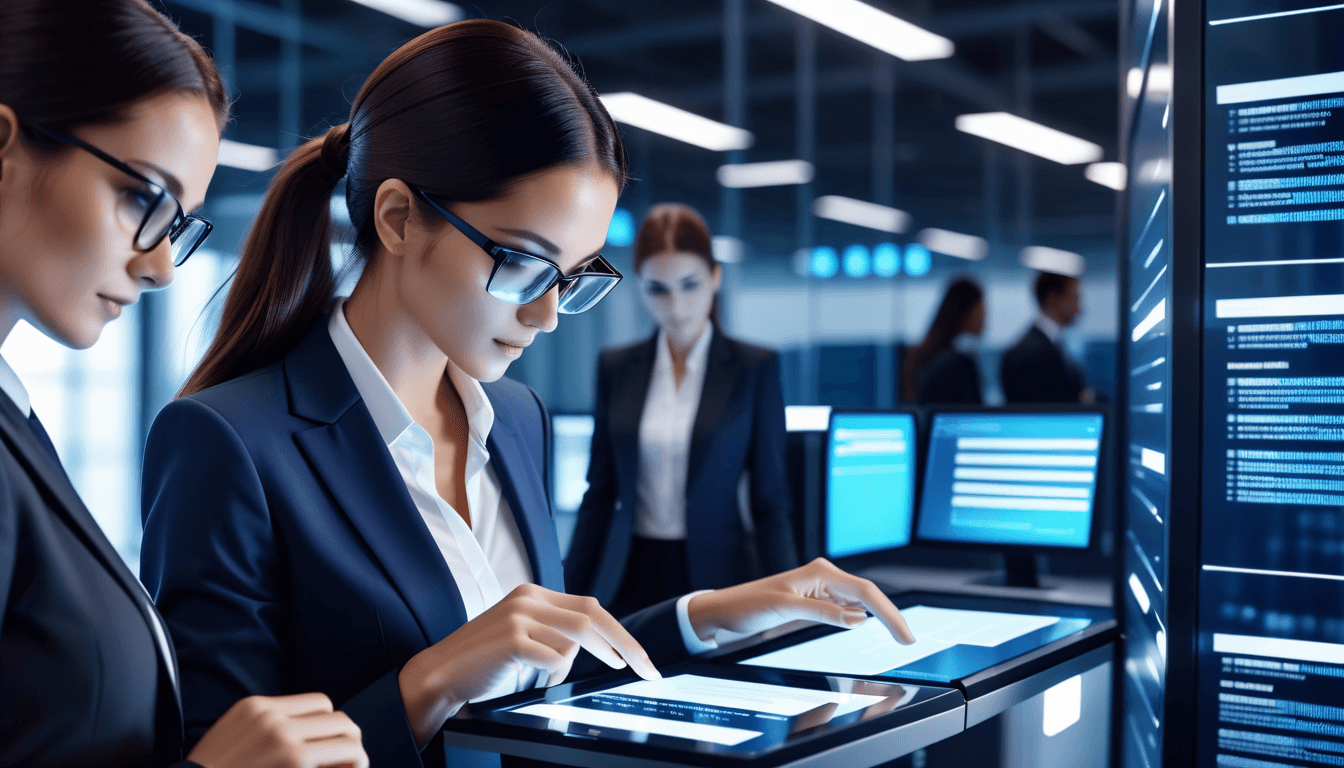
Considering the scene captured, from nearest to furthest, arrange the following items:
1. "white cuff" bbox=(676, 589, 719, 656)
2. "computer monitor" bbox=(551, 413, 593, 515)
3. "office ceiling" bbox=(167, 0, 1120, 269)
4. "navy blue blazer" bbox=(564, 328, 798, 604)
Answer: "white cuff" bbox=(676, 589, 719, 656) → "navy blue blazer" bbox=(564, 328, 798, 604) → "computer monitor" bbox=(551, 413, 593, 515) → "office ceiling" bbox=(167, 0, 1120, 269)

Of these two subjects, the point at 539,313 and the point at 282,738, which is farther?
the point at 539,313

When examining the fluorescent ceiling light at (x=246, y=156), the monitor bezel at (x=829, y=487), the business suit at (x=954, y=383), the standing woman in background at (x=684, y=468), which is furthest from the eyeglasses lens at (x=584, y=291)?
the fluorescent ceiling light at (x=246, y=156)

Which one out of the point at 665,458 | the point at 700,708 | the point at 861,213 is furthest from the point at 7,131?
the point at 861,213

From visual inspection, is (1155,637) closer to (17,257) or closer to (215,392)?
(215,392)

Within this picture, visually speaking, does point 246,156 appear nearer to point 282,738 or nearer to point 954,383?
point 954,383

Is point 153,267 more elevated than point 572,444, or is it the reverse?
point 153,267

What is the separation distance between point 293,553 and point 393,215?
0.40m

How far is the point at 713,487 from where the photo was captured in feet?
9.43

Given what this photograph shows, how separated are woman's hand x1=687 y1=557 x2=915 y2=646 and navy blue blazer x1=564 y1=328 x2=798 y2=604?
140cm

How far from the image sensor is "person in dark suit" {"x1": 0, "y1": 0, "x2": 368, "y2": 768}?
75 cm

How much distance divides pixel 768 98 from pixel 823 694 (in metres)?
6.91

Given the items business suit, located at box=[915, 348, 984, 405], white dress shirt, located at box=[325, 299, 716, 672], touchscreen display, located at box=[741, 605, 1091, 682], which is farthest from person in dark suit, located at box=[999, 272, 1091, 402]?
white dress shirt, located at box=[325, 299, 716, 672]

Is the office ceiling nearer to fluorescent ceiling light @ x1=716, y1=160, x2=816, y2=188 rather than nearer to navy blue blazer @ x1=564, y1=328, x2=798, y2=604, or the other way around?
fluorescent ceiling light @ x1=716, y1=160, x2=816, y2=188

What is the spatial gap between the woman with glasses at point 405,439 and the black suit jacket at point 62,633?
0.68 ft
